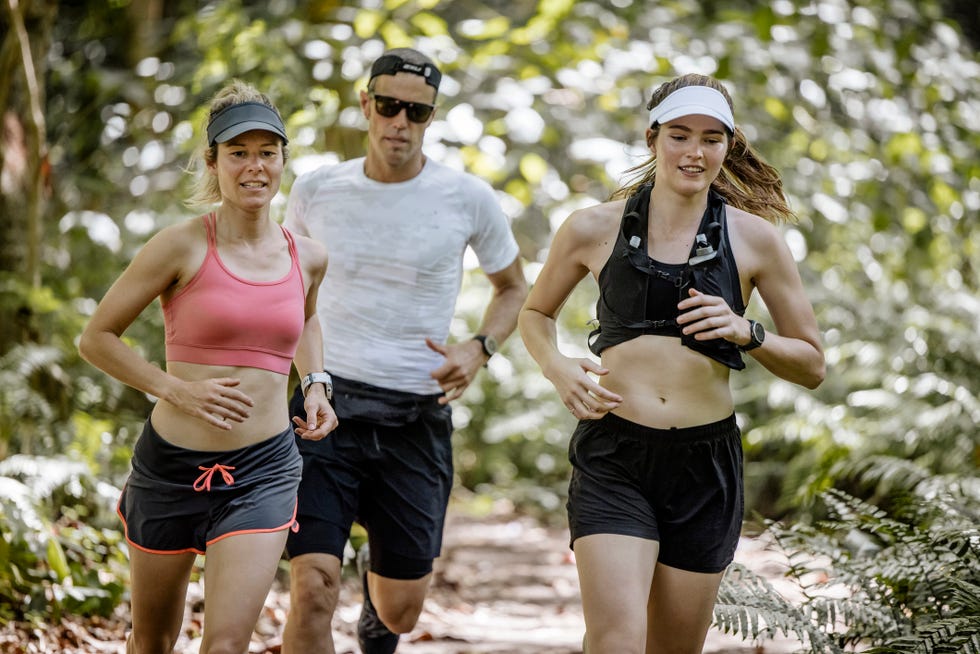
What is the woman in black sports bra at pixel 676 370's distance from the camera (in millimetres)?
3703

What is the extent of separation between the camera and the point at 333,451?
4.52 meters

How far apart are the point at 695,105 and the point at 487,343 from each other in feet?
5.55

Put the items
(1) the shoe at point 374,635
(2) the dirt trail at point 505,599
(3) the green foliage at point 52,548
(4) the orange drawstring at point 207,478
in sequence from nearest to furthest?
(4) the orange drawstring at point 207,478, (1) the shoe at point 374,635, (3) the green foliage at point 52,548, (2) the dirt trail at point 505,599

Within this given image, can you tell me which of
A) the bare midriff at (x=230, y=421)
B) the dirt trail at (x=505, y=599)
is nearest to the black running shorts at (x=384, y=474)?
the bare midriff at (x=230, y=421)

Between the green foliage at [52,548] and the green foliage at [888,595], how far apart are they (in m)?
3.11

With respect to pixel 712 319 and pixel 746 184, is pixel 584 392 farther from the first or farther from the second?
pixel 746 184

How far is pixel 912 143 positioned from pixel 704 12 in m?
2.00

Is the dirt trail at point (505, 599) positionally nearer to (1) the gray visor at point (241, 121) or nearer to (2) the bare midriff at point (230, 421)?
(2) the bare midriff at point (230, 421)

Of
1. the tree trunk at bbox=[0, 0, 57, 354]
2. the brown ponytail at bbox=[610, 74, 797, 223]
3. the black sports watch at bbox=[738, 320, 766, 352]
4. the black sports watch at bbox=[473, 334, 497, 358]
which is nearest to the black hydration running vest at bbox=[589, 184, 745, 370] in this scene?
the black sports watch at bbox=[738, 320, 766, 352]

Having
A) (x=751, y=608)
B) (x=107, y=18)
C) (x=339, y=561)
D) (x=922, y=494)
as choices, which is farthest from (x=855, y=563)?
(x=107, y=18)

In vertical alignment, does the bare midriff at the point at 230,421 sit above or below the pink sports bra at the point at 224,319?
below

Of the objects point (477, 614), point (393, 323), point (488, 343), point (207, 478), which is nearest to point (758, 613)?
point (488, 343)

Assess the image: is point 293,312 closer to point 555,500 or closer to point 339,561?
point 339,561

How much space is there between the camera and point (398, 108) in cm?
466
